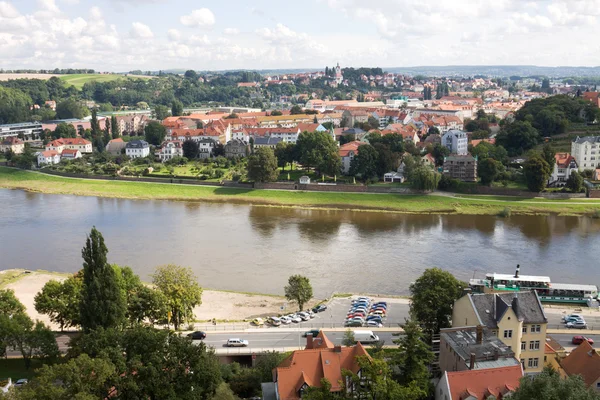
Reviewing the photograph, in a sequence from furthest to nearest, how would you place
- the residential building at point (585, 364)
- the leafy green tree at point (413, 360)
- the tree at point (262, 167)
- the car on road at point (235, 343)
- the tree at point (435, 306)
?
the tree at point (262, 167)
the tree at point (435, 306)
the car on road at point (235, 343)
the residential building at point (585, 364)
the leafy green tree at point (413, 360)

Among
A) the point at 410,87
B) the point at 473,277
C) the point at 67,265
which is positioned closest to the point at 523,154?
the point at 473,277

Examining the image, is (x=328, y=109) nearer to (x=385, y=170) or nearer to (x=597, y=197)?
(x=385, y=170)

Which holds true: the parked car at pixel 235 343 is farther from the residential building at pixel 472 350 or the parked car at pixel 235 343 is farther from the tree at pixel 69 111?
the tree at pixel 69 111

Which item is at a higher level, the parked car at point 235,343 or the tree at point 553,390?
the tree at point 553,390

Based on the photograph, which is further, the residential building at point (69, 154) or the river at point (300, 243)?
the residential building at point (69, 154)

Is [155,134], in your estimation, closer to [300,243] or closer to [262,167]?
[262,167]

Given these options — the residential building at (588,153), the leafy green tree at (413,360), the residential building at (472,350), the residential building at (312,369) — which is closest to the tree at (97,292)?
the residential building at (312,369)
